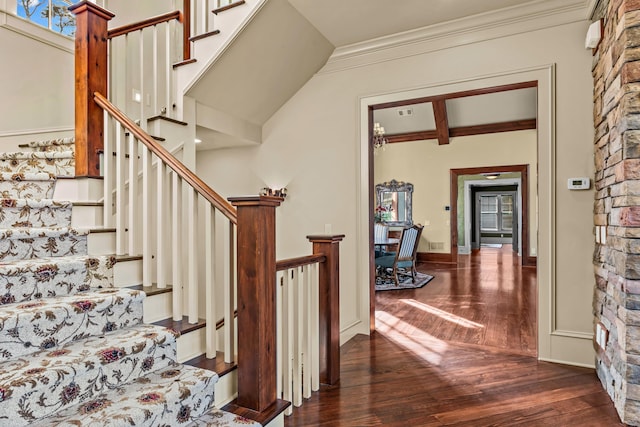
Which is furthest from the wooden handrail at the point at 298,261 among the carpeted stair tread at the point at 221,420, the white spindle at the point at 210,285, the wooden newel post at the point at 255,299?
the carpeted stair tread at the point at 221,420

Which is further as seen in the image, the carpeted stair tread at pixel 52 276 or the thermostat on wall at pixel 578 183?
A: the thermostat on wall at pixel 578 183

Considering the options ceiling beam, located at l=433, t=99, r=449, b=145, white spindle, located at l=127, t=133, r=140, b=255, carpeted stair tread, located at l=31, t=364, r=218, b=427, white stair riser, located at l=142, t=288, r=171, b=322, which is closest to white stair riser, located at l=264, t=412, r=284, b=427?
carpeted stair tread, located at l=31, t=364, r=218, b=427

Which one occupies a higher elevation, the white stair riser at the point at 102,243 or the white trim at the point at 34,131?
the white trim at the point at 34,131

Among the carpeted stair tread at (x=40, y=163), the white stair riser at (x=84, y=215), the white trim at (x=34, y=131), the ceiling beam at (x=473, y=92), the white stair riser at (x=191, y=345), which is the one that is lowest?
the white stair riser at (x=191, y=345)

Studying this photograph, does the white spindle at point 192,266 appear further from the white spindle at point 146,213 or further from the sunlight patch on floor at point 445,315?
the sunlight patch on floor at point 445,315

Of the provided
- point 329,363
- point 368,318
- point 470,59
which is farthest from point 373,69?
point 329,363

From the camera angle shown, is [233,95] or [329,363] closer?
[329,363]

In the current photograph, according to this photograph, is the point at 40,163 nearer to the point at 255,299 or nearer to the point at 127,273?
the point at 127,273

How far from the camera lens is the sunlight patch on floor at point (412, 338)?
9.63ft

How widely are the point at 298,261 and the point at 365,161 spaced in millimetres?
1661

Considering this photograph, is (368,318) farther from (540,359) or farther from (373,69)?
(373,69)

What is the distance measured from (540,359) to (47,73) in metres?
5.14

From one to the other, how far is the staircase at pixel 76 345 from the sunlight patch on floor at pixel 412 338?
1.79m

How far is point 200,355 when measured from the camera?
1.96 meters
